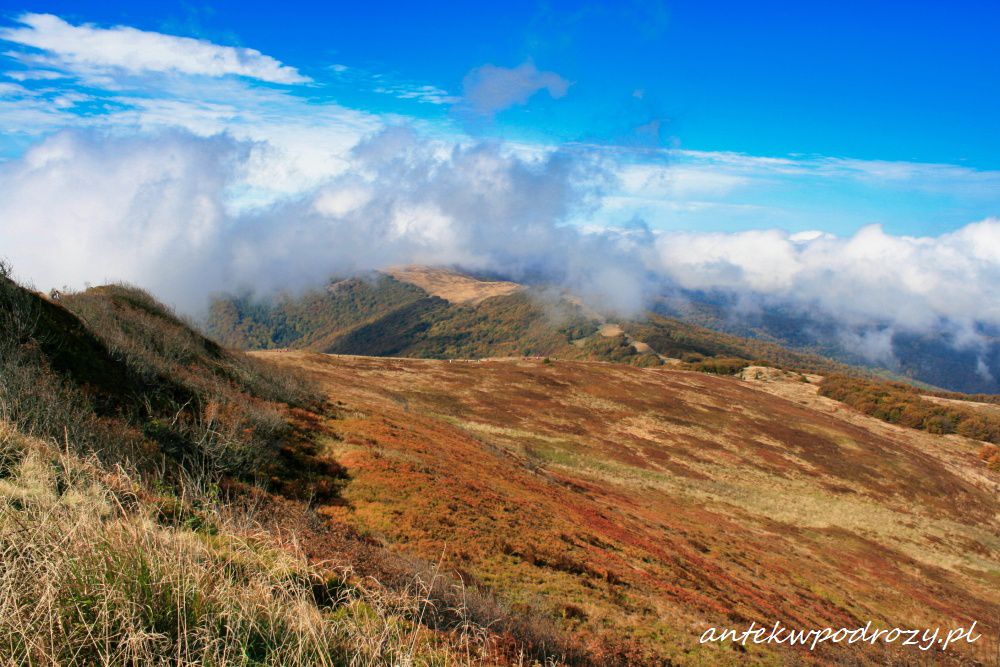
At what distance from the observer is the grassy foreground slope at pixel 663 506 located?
550 inches

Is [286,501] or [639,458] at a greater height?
[286,501]

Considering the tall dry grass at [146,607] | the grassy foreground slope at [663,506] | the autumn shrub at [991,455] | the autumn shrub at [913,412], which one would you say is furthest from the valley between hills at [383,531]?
the autumn shrub at [913,412]

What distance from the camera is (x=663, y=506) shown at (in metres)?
33.2

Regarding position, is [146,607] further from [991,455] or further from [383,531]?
[991,455]

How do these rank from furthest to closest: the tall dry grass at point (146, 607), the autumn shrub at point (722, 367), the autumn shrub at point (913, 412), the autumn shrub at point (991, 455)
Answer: the autumn shrub at point (722, 367) < the autumn shrub at point (913, 412) < the autumn shrub at point (991, 455) < the tall dry grass at point (146, 607)

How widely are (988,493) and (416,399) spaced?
70.0m

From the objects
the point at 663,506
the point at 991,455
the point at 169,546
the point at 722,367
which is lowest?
the point at 663,506

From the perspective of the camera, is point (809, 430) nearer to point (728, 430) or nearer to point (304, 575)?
point (728, 430)

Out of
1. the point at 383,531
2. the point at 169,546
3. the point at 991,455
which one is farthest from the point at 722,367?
the point at 169,546

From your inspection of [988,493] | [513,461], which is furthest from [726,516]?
[988,493]

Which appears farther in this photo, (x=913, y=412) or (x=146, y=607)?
(x=913, y=412)

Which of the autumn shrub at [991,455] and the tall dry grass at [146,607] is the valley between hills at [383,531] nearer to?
the tall dry grass at [146,607]

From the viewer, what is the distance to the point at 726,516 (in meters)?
34.9

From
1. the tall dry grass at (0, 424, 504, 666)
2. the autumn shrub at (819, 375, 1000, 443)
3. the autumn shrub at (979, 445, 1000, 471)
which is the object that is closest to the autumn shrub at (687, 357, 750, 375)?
the autumn shrub at (819, 375, 1000, 443)
